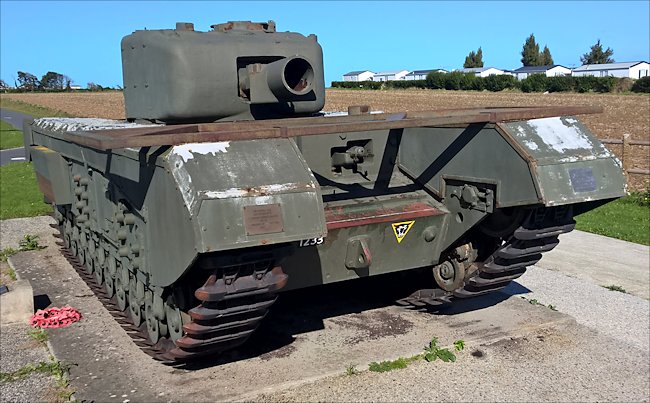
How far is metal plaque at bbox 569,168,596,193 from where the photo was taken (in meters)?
4.94

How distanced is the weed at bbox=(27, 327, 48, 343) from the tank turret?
2.11m

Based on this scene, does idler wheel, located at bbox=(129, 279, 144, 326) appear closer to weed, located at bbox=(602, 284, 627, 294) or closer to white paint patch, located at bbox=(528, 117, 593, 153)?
white paint patch, located at bbox=(528, 117, 593, 153)

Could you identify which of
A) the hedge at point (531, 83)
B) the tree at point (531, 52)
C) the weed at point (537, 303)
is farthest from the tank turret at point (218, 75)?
the tree at point (531, 52)

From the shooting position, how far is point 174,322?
505 centimetres

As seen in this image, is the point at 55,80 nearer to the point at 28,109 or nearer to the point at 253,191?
the point at 28,109

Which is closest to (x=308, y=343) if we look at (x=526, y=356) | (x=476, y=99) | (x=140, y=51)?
(x=526, y=356)

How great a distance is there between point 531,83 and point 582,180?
52217 millimetres

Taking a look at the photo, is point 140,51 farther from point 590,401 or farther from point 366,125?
point 590,401

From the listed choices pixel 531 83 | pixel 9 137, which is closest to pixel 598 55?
pixel 531 83

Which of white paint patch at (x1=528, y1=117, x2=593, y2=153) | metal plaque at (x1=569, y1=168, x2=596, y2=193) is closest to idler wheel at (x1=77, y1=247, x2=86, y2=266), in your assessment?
white paint patch at (x1=528, y1=117, x2=593, y2=153)

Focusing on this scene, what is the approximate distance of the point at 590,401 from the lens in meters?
4.94

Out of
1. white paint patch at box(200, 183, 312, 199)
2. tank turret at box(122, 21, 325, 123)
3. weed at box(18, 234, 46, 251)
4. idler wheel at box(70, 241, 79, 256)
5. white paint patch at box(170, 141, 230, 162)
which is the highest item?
tank turret at box(122, 21, 325, 123)

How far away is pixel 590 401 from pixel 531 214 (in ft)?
4.49

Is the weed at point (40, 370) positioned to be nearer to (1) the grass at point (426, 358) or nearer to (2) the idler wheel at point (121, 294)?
(2) the idler wheel at point (121, 294)
